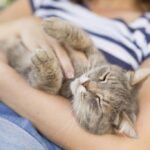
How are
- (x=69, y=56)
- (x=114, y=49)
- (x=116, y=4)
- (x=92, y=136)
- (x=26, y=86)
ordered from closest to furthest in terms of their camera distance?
(x=92, y=136)
(x=26, y=86)
(x=69, y=56)
(x=114, y=49)
(x=116, y=4)

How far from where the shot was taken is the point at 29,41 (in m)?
1.68

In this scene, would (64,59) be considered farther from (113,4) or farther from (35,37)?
(113,4)

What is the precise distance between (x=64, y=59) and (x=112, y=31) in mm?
336

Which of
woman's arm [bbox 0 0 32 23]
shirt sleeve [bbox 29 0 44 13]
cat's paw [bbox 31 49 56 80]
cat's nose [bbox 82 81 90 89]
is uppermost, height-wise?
cat's paw [bbox 31 49 56 80]

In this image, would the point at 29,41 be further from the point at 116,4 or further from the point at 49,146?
the point at 116,4

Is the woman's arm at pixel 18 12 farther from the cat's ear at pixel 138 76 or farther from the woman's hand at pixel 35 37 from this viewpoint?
the cat's ear at pixel 138 76

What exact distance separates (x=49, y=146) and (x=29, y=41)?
0.43m

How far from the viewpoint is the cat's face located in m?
1.42

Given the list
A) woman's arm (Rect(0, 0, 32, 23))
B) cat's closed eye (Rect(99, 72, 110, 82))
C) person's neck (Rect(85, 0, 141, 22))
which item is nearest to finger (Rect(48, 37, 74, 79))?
cat's closed eye (Rect(99, 72, 110, 82))

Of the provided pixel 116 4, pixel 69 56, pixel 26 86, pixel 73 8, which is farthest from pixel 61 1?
pixel 26 86

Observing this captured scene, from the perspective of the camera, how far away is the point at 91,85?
1.44 m

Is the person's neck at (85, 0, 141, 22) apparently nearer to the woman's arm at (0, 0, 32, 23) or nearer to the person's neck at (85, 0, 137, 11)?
the person's neck at (85, 0, 137, 11)

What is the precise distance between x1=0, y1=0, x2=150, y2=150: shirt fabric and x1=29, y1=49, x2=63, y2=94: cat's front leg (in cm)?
33

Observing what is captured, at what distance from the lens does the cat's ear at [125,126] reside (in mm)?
1367
